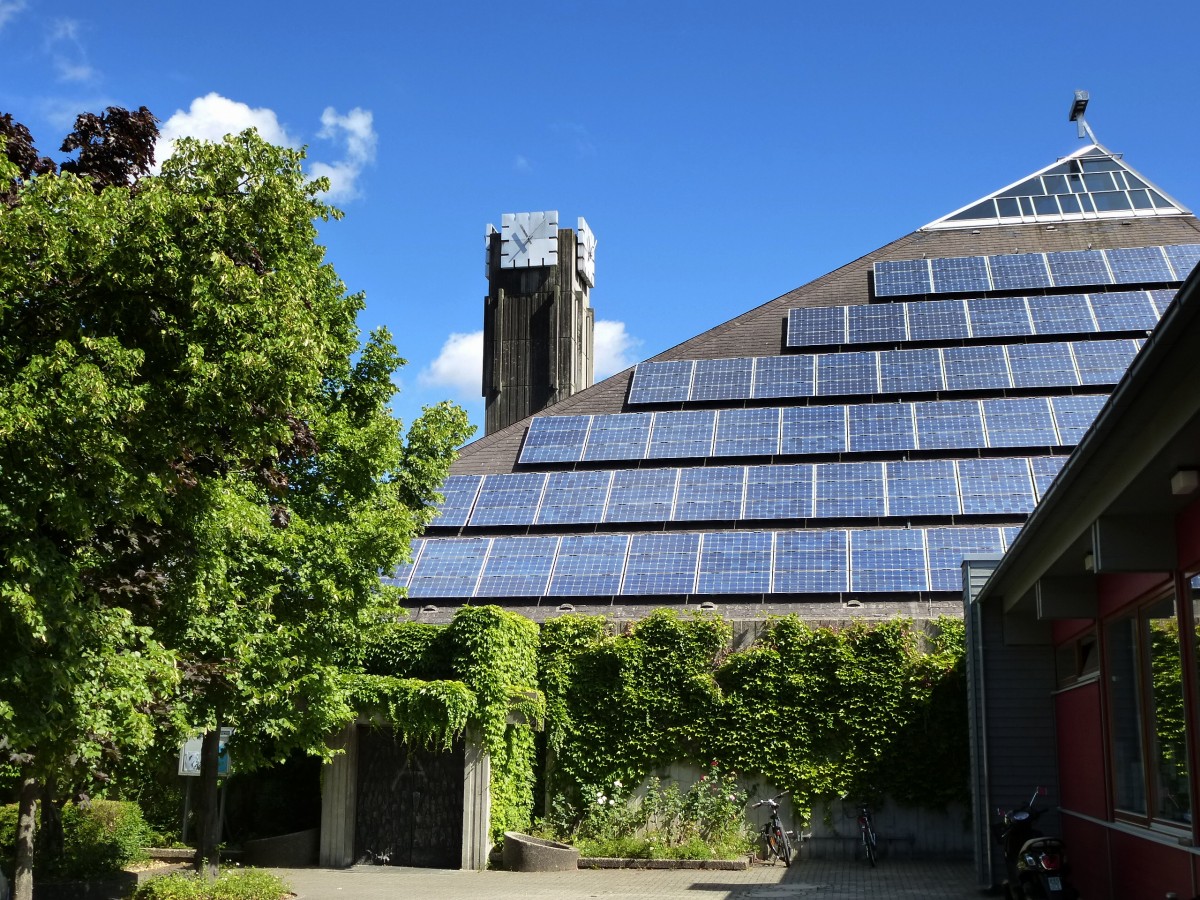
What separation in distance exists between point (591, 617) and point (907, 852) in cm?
620

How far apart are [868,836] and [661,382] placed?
1392 centimetres

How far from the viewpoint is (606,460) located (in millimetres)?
27656

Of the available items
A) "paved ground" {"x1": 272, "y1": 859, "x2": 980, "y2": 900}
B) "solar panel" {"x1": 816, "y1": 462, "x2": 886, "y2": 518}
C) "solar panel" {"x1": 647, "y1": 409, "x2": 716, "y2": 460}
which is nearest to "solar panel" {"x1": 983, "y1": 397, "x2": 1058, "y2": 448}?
"solar panel" {"x1": 816, "y1": 462, "x2": 886, "y2": 518}

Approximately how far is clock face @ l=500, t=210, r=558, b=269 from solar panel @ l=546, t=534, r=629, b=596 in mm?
33181

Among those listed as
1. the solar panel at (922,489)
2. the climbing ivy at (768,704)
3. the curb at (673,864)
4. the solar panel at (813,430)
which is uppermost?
the solar panel at (813,430)

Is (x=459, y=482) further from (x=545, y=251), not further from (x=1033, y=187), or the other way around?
(x=545, y=251)

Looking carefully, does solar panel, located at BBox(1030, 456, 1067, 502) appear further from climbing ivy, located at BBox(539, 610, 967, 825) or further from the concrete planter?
the concrete planter

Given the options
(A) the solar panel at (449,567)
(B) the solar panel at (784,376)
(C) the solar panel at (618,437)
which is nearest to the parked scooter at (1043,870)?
(A) the solar panel at (449,567)

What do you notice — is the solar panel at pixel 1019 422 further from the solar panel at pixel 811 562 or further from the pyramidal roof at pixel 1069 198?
the pyramidal roof at pixel 1069 198

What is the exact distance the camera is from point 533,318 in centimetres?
5634

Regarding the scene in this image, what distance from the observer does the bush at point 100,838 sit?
15773 millimetres

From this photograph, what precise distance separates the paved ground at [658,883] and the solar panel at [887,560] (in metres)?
4.66

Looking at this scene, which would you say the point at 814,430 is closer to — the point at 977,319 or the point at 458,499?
the point at 977,319

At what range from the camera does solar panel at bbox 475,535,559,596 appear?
925 inches
